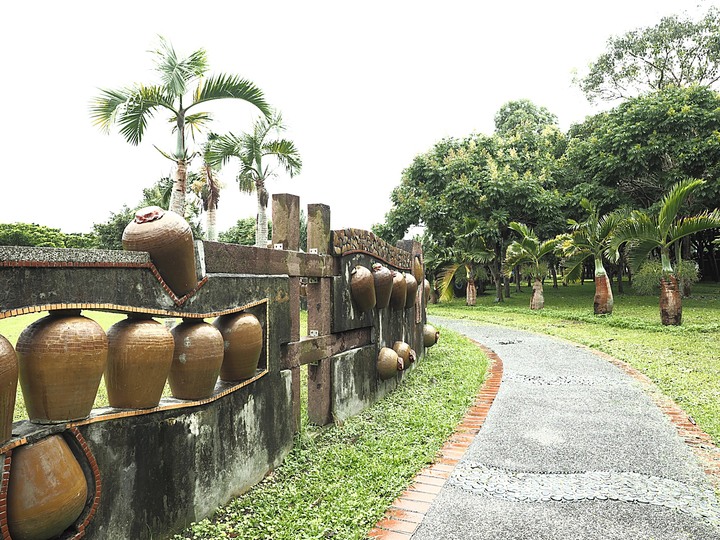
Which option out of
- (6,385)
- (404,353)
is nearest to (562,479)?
(404,353)

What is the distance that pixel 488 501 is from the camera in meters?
3.32

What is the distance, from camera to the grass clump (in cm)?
290

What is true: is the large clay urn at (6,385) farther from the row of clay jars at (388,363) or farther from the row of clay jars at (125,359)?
the row of clay jars at (388,363)

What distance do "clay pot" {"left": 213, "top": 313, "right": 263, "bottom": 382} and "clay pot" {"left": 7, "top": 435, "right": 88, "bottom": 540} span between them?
122 centimetres

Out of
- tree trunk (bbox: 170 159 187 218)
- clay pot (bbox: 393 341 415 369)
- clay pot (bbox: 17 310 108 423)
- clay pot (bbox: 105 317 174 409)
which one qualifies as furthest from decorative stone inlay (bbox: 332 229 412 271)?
tree trunk (bbox: 170 159 187 218)

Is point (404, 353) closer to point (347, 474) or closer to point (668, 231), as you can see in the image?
point (347, 474)

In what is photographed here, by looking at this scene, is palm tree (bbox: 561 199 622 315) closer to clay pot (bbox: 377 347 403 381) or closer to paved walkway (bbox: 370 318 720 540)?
paved walkway (bbox: 370 318 720 540)

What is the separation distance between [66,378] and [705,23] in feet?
82.1

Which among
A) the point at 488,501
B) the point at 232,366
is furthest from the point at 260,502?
the point at 488,501

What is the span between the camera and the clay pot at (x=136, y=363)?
2430mm

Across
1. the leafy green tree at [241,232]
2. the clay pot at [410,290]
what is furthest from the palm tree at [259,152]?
the leafy green tree at [241,232]

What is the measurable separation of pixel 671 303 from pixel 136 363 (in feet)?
40.3

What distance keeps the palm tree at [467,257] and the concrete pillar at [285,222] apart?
50.6 feet

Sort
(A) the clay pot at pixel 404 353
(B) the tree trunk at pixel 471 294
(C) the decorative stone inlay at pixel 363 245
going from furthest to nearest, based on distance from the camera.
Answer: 1. (B) the tree trunk at pixel 471 294
2. (A) the clay pot at pixel 404 353
3. (C) the decorative stone inlay at pixel 363 245
